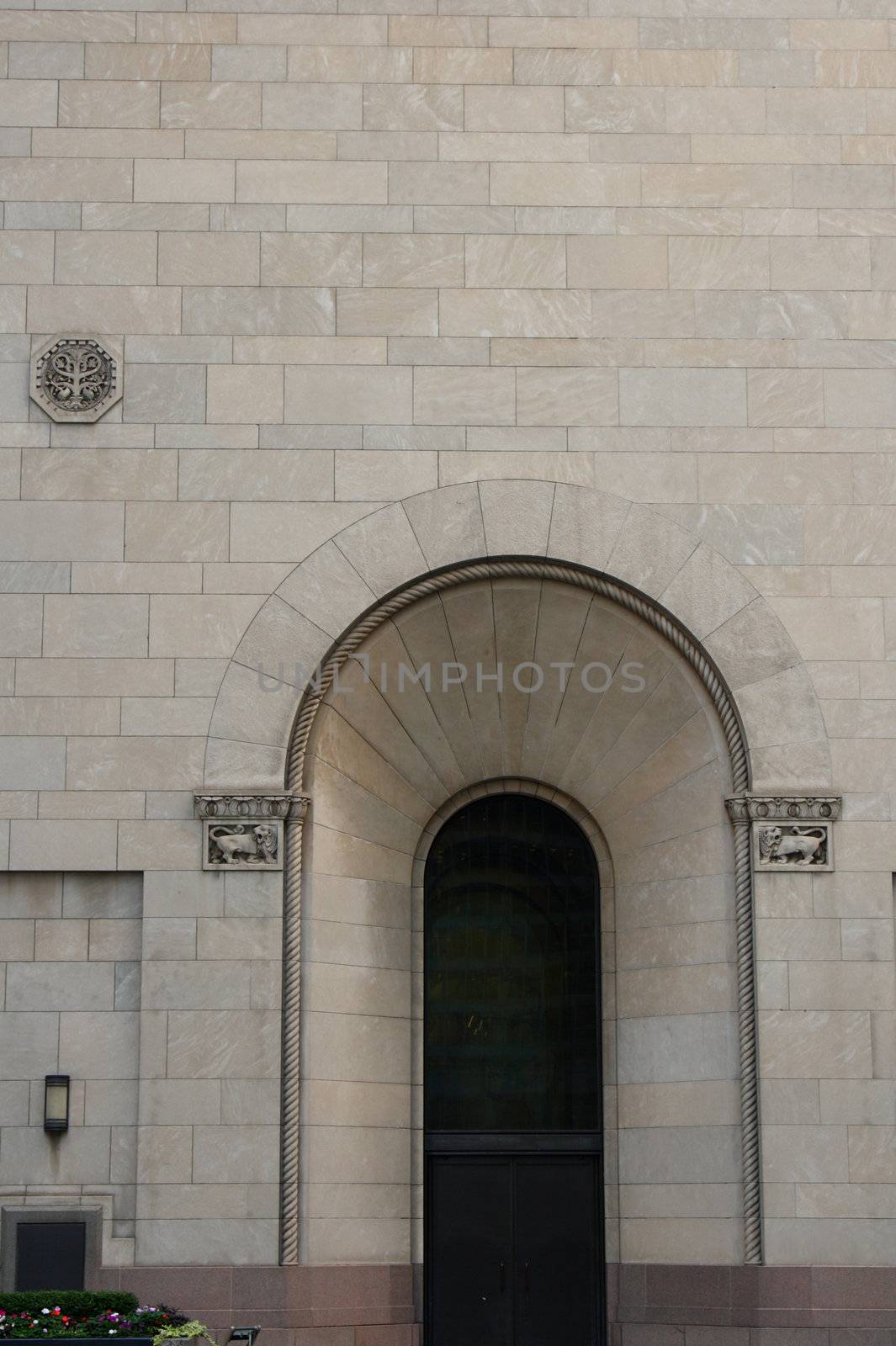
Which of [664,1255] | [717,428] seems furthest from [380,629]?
[664,1255]

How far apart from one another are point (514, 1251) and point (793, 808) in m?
5.17

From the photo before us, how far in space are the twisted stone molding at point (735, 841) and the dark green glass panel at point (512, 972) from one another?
209 cm

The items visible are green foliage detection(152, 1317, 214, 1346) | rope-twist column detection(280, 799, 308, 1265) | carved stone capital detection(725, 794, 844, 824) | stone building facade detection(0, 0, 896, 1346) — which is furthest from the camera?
carved stone capital detection(725, 794, 844, 824)

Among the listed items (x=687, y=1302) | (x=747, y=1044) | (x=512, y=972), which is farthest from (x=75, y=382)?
(x=687, y=1302)

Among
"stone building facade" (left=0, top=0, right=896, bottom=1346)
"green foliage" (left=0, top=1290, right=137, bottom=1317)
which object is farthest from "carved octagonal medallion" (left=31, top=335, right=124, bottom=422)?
"green foliage" (left=0, top=1290, right=137, bottom=1317)

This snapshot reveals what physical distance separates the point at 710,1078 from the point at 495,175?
893 centimetres

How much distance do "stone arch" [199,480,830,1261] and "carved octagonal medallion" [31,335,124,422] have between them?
252 centimetres

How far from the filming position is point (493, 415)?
16531 mm

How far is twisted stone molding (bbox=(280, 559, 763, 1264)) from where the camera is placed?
15297mm

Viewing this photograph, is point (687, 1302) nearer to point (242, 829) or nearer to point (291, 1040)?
point (291, 1040)

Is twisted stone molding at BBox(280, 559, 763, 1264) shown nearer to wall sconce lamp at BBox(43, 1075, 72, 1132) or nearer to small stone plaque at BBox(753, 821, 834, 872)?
small stone plaque at BBox(753, 821, 834, 872)

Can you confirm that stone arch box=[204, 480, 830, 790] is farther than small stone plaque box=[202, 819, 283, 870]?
Yes

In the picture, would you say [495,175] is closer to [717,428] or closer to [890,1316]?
[717,428]

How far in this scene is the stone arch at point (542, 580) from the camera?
16.0 m
